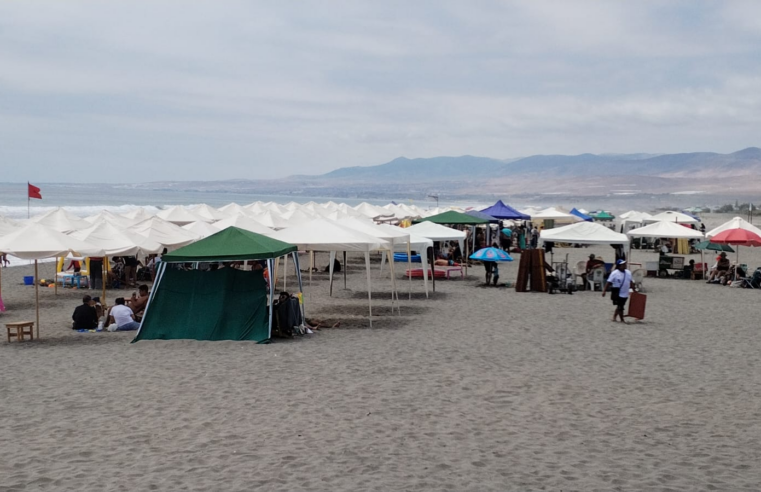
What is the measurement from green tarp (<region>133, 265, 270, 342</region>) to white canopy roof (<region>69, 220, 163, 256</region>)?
4.08 meters

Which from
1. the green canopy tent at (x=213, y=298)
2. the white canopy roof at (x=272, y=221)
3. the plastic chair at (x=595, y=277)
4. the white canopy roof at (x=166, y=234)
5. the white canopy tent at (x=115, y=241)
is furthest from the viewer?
the white canopy roof at (x=272, y=221)

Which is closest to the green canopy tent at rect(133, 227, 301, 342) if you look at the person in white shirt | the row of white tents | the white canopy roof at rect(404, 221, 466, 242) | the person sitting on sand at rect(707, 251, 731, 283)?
the row of white tents

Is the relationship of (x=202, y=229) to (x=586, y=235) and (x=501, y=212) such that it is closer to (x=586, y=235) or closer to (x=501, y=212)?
(x=586, y=235)

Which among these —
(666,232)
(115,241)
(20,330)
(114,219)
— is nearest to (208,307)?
(20,330)

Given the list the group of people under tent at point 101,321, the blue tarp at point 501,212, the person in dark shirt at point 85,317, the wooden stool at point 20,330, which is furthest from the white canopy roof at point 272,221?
the wooden stool at point 20,330

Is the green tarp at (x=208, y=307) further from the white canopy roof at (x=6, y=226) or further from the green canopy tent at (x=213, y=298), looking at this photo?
the white canopy roof at (x=6, y=226)

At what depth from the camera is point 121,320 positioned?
13.7 meters

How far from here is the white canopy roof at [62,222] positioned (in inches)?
912

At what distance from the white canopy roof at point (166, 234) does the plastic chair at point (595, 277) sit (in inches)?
402

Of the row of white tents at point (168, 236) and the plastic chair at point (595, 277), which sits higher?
the row of white tents at point (168, 236)

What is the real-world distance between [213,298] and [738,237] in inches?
598

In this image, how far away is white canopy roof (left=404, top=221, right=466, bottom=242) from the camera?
67.4ft

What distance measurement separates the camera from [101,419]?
25.3 feet

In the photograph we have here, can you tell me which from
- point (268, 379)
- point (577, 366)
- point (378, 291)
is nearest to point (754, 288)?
point (378, 291)
